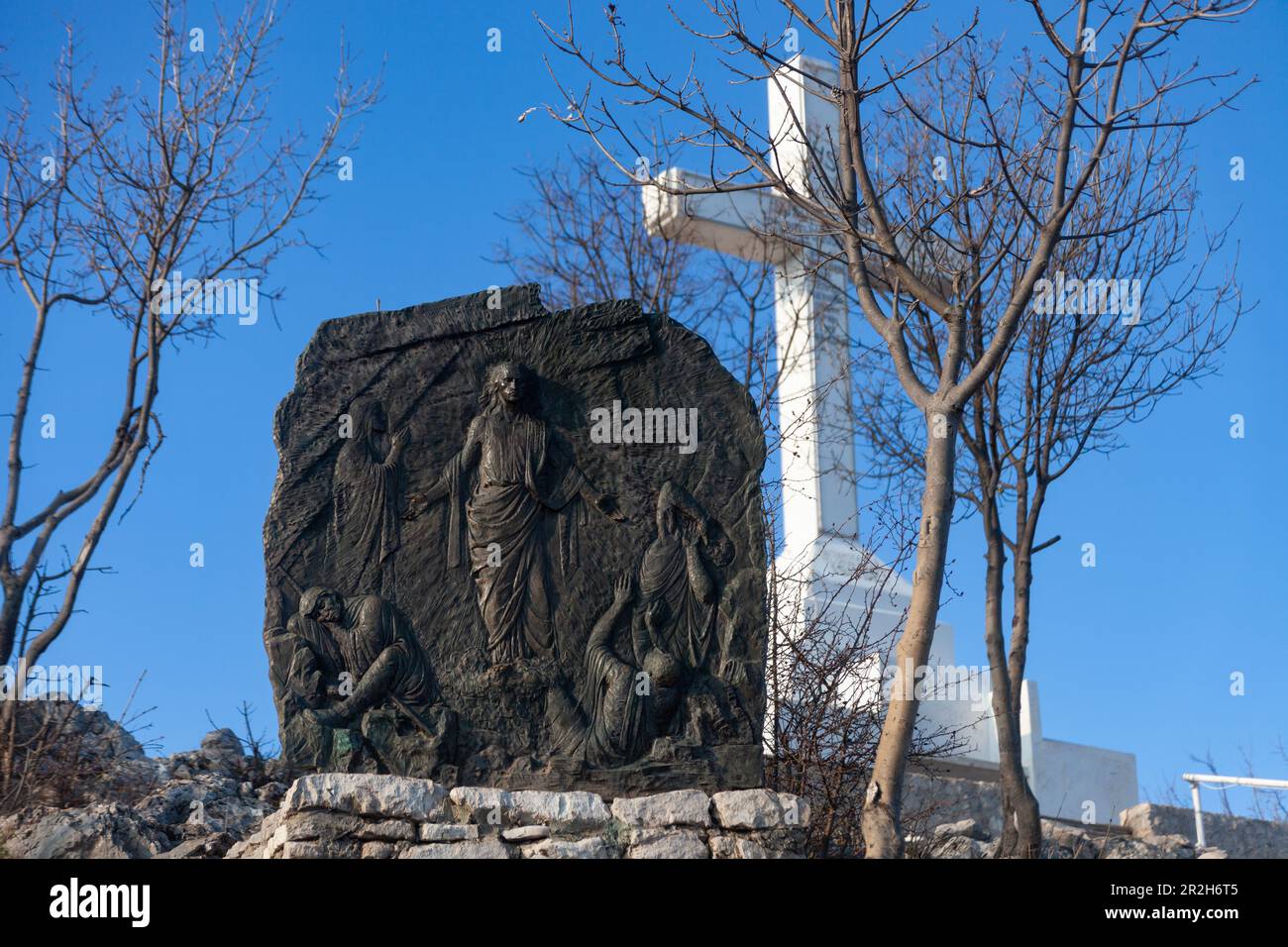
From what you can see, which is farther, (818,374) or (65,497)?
(818,374)

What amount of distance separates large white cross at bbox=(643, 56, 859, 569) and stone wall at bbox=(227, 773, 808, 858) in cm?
531

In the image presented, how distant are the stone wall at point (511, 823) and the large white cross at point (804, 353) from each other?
5315 millimetres

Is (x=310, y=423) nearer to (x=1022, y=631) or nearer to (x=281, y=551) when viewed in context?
(x=281, y=551)

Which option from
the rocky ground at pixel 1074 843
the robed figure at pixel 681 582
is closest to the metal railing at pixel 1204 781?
the rocky ground at pixel 1074 843

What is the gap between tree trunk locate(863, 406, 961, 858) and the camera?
7.84 metres

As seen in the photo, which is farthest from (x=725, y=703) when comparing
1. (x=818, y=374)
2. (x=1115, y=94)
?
(x=818, y=374)

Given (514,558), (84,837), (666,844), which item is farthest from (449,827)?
(84,837)

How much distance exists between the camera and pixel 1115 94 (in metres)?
8.45

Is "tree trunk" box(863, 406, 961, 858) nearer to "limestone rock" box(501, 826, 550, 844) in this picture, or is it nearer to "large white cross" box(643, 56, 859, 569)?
"limestone rock" box(501, 826, 550, 844)

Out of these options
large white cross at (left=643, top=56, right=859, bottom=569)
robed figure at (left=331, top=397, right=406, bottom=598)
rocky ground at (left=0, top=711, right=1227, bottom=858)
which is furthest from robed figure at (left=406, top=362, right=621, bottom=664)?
large white cross at (left=643, top=56, right=859, bottom=569)

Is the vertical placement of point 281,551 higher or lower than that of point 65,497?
lower
